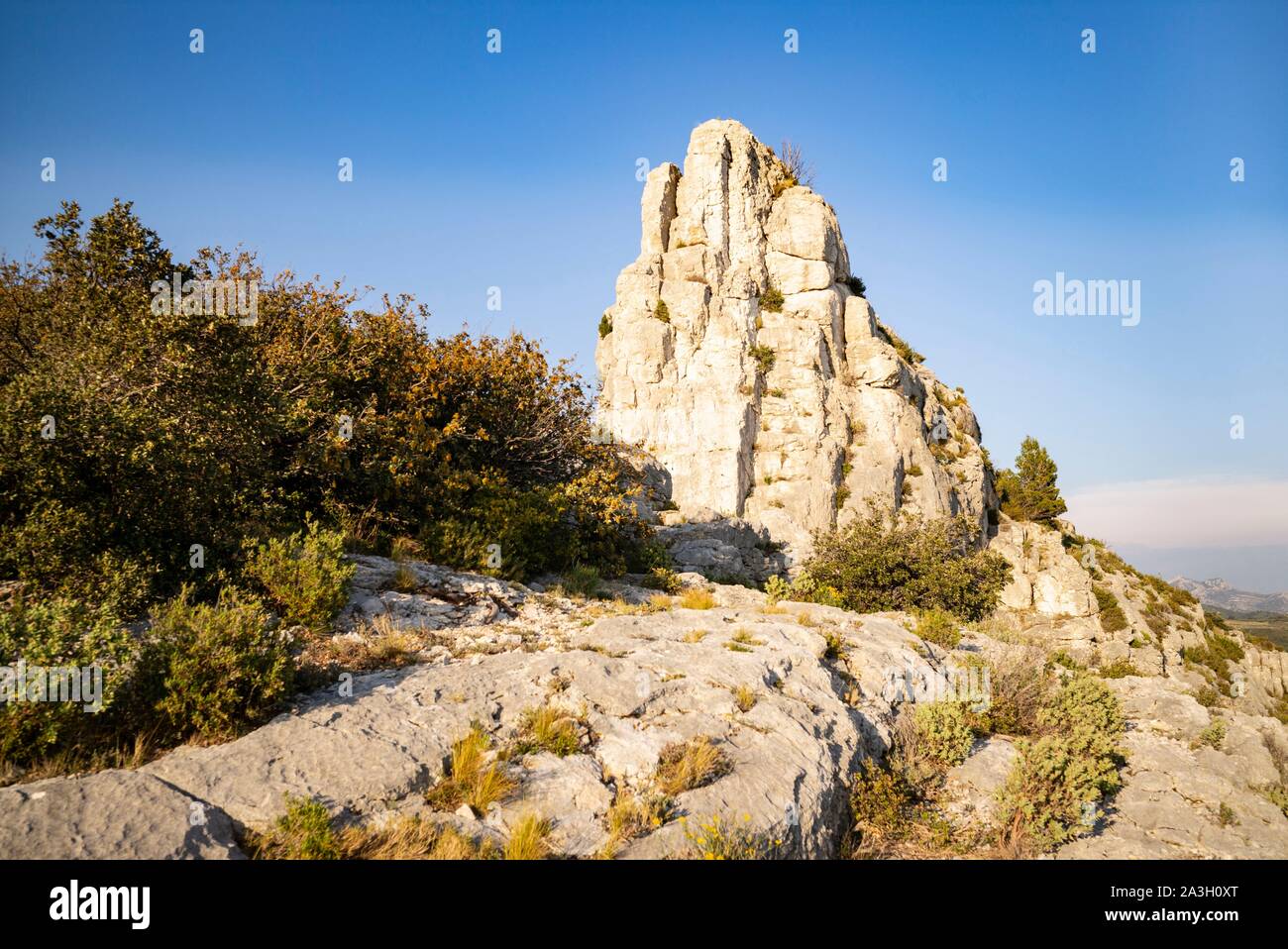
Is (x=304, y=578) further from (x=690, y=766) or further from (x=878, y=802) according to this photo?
(x=878, y=802)

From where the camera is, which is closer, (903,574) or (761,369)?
(903,574)

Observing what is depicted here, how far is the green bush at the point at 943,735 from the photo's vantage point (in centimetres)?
890

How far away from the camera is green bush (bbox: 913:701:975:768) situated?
29.2 ft

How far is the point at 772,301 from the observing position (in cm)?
4828

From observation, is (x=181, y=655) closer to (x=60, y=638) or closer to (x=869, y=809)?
(x=60, y=638)

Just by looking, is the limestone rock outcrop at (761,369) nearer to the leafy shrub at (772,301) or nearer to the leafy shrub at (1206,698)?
the leafy shrub at (772,301)

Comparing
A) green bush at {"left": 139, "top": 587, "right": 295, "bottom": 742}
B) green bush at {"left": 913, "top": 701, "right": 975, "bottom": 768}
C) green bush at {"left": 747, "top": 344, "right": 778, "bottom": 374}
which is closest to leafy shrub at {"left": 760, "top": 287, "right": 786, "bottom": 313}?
green bush at {"left": 747, "top": 344, "right": 778, "bottom": 374}

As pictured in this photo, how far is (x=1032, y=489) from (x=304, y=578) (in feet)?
205

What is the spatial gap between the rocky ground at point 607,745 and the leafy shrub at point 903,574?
5.72 metres

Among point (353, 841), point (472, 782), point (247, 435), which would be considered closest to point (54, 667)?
point (353, 841)

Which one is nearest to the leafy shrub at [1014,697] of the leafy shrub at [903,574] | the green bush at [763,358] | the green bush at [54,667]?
the leafy shrub at [903,574]

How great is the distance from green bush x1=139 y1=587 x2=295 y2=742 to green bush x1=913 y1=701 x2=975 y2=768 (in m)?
8.56

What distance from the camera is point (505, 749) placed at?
6.21 metres
